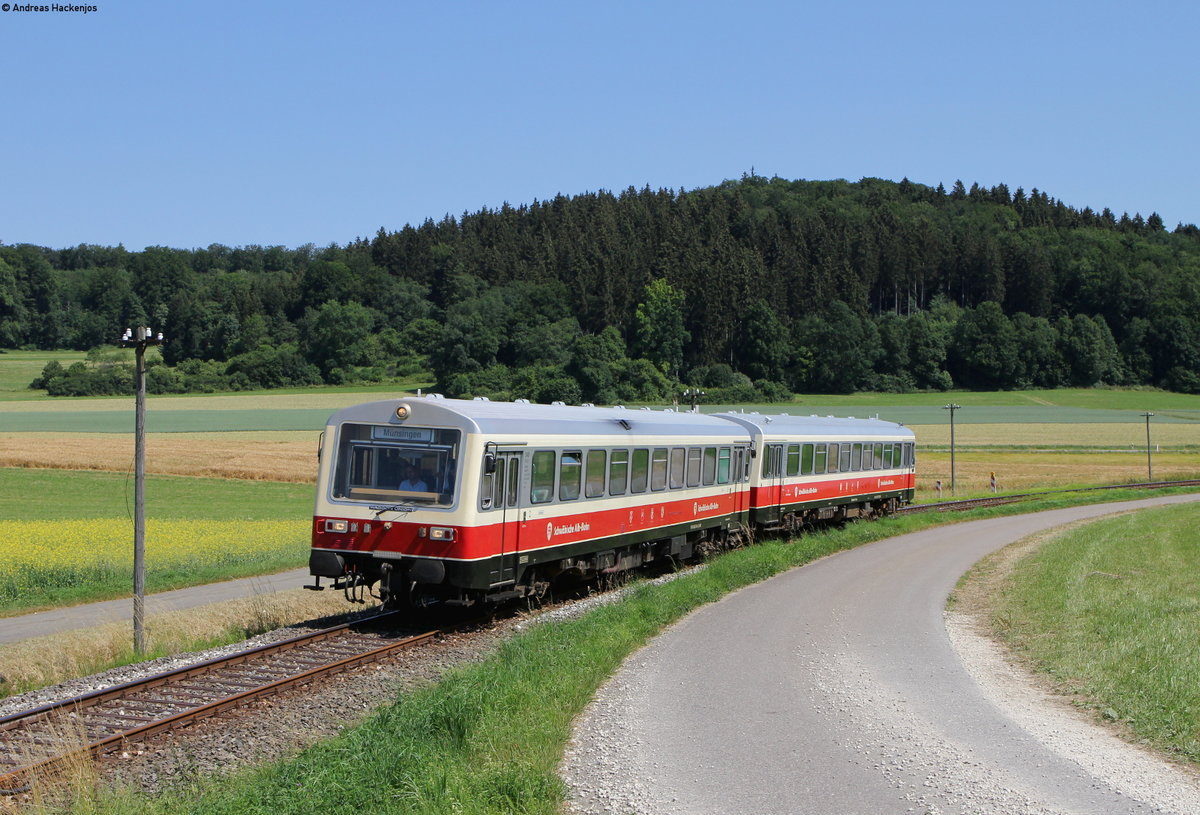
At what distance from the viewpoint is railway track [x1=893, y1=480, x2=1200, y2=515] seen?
1715 inches

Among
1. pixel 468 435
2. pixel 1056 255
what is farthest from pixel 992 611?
pixel 1056 255

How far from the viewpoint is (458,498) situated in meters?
15.7

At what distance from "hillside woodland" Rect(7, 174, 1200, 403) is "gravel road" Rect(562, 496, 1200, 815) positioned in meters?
85.2

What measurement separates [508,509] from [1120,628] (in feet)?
28.6

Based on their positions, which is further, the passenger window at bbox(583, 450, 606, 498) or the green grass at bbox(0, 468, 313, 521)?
the green grass at bbox(0, 468, 313, 521)

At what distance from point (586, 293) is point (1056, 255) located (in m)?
63.8

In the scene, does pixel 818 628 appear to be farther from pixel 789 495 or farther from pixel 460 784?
pixel 789 495

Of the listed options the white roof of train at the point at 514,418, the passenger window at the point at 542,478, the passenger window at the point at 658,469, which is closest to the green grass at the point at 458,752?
the passenger window at the point at 542,478

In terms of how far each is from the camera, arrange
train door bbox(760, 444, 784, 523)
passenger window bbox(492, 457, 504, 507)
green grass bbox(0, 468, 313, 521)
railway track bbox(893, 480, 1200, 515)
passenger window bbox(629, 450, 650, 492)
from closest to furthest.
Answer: passenger window bbox(492, 457, 504, 507) → passenger window bbox(629, 450, 650, 492) → train door bbox(760, 444, 784, 523) → green grass bbox(0, 468, 313, 521) → railway track bbox(893, 480, 1200, 515)

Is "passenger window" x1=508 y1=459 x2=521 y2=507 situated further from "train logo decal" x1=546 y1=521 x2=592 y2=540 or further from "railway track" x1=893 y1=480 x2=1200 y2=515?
"railway track" x1=893 y1=480 x2=1200 y2=515

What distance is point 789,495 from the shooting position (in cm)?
3019

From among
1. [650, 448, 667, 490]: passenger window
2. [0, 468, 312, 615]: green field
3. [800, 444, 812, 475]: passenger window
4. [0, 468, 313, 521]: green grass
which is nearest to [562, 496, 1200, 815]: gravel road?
[650, 448, 667, 490]: passenger window

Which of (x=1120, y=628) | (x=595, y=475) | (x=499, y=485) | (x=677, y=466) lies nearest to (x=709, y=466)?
(x=677, y=466)

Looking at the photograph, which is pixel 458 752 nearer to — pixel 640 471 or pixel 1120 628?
pixel 1120 628
